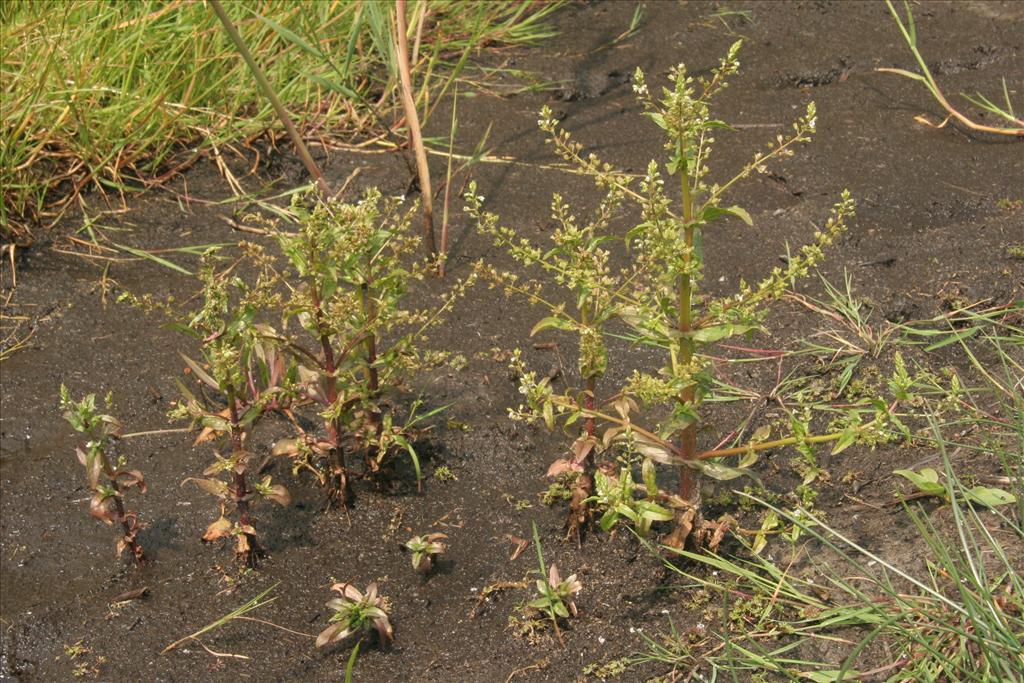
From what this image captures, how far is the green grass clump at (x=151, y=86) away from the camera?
3264 millimetres

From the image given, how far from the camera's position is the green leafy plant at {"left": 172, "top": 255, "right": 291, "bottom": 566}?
2.15 metres

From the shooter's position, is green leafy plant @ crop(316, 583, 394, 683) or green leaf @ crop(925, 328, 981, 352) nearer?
green leafy plant @ crop(316, 583, 394, 683)

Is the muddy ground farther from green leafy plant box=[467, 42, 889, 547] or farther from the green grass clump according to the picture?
green leafy plant box=[467, 42, 889, 547]

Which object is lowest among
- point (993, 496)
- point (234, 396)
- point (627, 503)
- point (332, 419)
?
point (993, 496)

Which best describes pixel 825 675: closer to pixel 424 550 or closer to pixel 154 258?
pixel 424 550

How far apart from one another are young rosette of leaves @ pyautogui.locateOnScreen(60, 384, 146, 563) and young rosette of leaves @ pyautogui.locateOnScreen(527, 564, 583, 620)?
0.81m

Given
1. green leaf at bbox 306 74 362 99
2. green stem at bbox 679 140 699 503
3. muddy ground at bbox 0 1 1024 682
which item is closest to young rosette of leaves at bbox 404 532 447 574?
muddy ground at bbox 0 1 1024 682

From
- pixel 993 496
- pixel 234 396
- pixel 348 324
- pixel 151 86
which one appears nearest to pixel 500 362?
pixel 348 324

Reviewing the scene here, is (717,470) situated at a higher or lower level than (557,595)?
higher

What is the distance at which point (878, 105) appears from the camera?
3.63m

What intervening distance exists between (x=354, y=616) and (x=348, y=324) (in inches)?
25.0

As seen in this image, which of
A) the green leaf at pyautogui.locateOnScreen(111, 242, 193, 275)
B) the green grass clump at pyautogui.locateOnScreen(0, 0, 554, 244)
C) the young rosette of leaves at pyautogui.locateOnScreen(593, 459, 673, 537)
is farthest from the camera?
the green grass clump at pyautogui.locateOnScreen(0, 0, 554, 244)

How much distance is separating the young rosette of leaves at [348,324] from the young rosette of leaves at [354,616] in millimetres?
326

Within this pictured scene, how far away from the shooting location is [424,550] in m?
2.20
